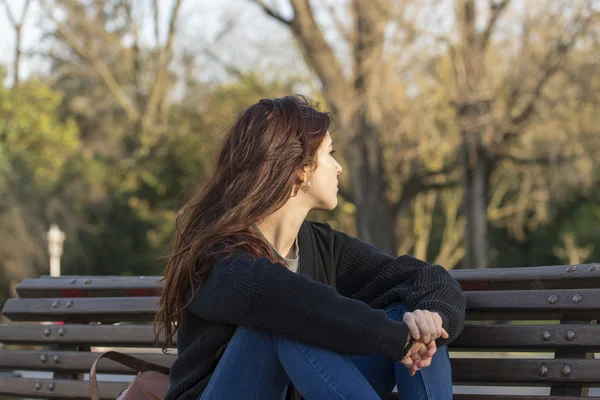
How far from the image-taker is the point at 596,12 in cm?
1336

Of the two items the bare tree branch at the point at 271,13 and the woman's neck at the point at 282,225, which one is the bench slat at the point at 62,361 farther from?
the bare tree branch at the point at 271,13

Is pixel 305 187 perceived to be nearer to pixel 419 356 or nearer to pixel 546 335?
pixel 419 356

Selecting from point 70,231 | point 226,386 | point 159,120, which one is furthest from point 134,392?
point 159,120

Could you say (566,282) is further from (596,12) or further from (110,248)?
(110,248)

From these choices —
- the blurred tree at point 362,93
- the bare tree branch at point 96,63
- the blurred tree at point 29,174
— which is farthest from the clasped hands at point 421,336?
the bare tree branch at point 96,63

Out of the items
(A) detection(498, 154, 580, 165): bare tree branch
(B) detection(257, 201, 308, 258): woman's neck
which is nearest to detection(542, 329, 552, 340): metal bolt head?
(B) detection(257, 201, 308, 258): woman's neck

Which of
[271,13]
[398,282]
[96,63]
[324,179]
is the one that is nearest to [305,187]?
[324,179]

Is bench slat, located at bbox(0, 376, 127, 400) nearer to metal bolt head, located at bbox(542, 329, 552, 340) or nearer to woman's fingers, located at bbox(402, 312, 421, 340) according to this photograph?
woman's fingers, located at bbox(402, 312, 421, 340)

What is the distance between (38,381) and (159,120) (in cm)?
2462

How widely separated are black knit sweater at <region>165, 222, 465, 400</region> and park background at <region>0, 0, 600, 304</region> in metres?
0.47

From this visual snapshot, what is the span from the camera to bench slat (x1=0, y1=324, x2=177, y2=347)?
3410 mm

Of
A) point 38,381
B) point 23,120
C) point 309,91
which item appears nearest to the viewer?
point 38,381

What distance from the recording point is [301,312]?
2.49 m

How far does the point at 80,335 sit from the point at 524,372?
66.3 inches
